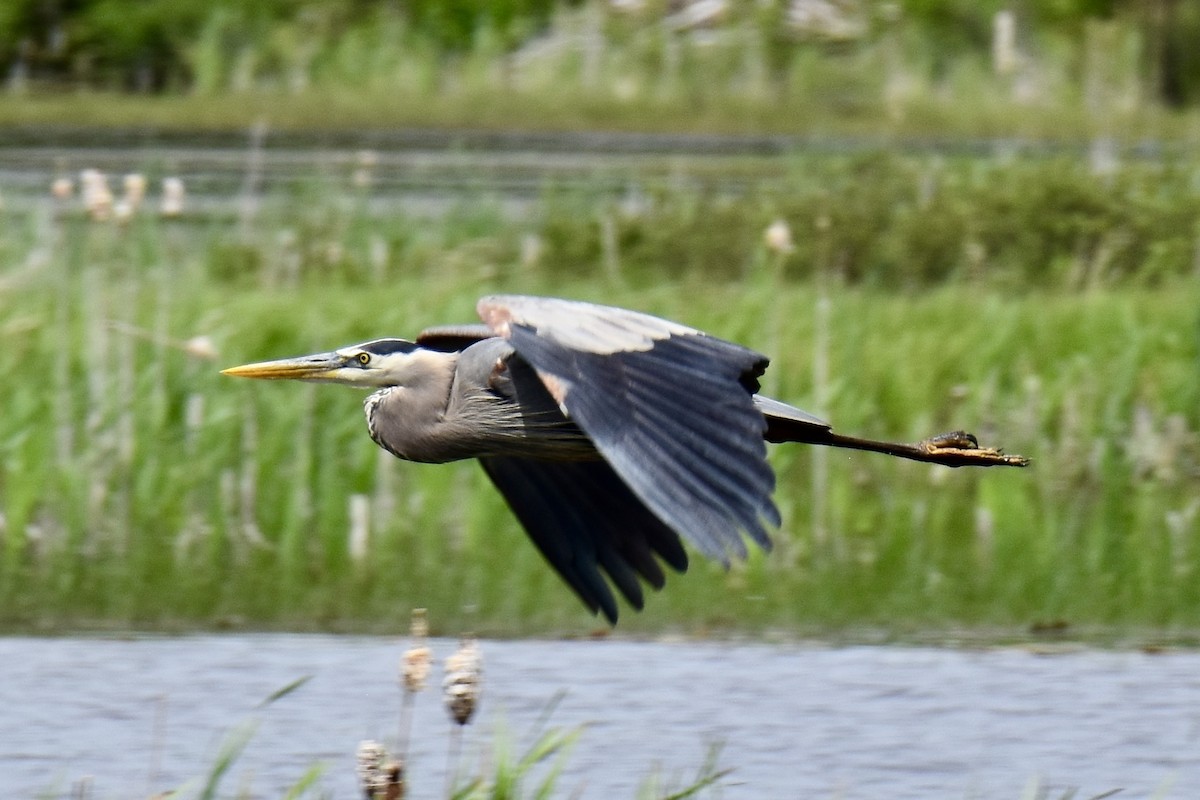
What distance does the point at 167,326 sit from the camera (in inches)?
323

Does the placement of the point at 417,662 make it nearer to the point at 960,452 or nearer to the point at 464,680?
the point at 464,680

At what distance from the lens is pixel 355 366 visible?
16.9ft

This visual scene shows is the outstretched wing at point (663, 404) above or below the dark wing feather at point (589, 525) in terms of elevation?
above

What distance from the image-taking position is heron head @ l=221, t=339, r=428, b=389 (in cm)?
507

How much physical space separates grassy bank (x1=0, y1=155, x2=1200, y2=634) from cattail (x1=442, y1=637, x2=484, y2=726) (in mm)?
2930

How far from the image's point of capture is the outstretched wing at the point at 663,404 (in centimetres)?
432

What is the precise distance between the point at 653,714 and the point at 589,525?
1095mm

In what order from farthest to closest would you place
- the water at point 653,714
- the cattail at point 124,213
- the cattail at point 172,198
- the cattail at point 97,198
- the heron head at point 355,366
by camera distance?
the cattail at point 172,198 → the cattail at point 124,213 → the cattail at point 97,198 → the water at point 653,714 → the heron head at point 355,366

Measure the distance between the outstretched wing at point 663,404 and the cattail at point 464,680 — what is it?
58 centimetres

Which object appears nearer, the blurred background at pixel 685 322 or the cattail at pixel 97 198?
the cattail at pixel 97 198

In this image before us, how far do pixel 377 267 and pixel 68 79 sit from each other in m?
10.6

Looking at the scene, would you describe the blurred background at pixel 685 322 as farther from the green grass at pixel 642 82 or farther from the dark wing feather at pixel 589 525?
the green grass at pixel 642 82

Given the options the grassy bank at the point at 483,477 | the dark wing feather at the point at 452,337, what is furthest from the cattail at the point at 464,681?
the grassy bank at the point at 483,477

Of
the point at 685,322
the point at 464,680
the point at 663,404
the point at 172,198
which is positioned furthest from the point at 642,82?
the point at 464,680
